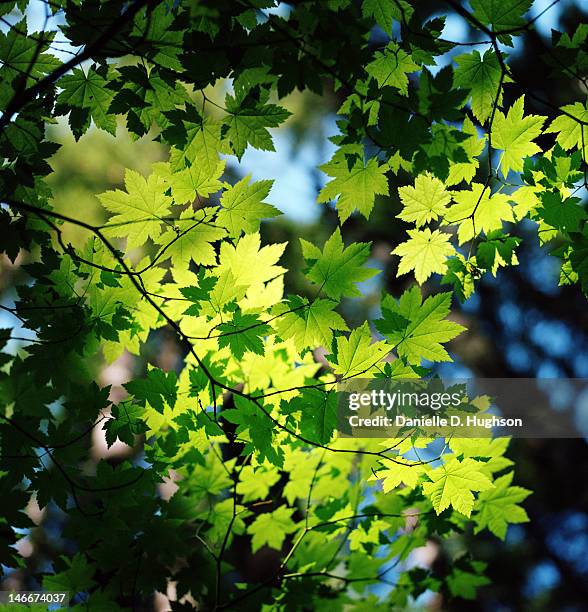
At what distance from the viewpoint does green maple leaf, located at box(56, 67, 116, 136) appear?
4.90 ft

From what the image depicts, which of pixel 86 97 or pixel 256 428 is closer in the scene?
pixel 256 428

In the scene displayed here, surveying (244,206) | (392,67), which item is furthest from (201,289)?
(392,67)

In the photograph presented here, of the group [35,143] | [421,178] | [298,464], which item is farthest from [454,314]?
[35,143]

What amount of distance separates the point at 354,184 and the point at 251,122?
0.31m

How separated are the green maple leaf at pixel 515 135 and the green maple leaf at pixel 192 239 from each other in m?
0.81

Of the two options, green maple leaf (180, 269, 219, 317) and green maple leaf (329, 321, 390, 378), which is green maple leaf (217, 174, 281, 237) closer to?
green maple leaf (180, 269, 219, 317)

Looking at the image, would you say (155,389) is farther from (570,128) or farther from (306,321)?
(570,128)

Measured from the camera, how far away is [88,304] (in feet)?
5.29

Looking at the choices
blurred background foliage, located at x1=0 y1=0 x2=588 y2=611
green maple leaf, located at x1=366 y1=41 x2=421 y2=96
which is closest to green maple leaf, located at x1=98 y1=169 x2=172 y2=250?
green maple leaf, located at x1=366 y1=41 x2=421 y2=96

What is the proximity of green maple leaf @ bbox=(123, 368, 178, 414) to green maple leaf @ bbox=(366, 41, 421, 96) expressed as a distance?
1020 millimetres

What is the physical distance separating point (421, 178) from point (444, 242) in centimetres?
21

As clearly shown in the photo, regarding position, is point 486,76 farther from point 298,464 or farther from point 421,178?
point 298,464

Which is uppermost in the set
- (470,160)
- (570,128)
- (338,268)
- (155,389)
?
(570,128)

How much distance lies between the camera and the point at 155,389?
1.58 metres
